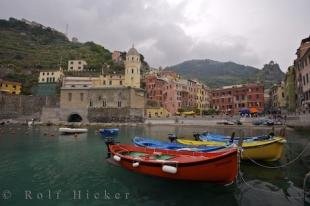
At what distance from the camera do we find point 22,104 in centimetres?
6762

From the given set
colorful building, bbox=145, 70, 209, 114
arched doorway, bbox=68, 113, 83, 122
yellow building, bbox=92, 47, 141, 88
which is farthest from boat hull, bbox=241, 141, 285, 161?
arched doorway, bbox=68, 113, 83, 122

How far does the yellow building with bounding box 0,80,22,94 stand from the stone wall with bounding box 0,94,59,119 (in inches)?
209

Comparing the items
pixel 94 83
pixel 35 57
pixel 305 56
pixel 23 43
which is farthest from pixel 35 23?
pixel 305 56

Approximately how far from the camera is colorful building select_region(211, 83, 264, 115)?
242 ft

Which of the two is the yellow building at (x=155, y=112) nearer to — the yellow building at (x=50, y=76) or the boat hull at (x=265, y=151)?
the yellow building at (x=50, y=76)

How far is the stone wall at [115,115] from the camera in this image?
2579 inches

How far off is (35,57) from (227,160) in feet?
327

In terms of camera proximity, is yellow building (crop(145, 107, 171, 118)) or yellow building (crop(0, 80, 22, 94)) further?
yellow building (crop(0, 80, 22, 94))

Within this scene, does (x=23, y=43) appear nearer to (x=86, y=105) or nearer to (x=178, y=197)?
(x=86, y=105)

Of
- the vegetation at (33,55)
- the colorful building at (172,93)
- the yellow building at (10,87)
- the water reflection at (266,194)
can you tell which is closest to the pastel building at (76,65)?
the vegetation at (33,55)

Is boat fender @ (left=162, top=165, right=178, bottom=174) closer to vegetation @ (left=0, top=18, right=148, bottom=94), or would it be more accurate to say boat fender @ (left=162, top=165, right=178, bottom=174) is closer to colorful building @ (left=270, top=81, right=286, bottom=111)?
colorful building @ (left=270, top=81, right=286, bottom=111)

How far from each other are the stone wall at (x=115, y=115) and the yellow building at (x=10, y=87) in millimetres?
23375

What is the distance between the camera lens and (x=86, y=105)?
2665 inches

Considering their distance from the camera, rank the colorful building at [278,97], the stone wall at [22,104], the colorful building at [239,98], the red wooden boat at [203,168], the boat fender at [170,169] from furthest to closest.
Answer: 1. the colorful building at [239,98]
2. the colorful building at [278,97]
3. the stone wall at [22,104]
4. the boat fender at [170,169]
5. the red wooden boat at [203,168]
